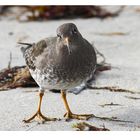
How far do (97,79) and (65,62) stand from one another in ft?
4.29

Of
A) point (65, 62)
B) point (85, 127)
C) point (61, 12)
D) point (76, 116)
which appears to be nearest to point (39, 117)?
point (76, 116)

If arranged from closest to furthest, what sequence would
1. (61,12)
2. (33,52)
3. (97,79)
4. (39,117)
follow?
(39,117)
(33,52)
(97,79)
(61,12)

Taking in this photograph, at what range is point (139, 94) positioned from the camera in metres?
6.82

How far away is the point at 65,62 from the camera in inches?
236

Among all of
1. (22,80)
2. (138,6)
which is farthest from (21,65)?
(138,6)

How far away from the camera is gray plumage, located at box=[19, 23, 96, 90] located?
19.6 feet

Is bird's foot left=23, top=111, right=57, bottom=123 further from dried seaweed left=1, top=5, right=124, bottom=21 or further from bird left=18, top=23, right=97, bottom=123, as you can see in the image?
dried seaweed left=1, top=5, right=124, bottom=21

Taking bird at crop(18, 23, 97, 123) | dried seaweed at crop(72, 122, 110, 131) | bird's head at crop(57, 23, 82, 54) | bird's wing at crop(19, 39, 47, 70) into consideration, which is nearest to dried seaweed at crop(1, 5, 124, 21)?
bird's wing at crop(19, 39, 47, 70)

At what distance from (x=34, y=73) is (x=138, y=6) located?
4.40 m

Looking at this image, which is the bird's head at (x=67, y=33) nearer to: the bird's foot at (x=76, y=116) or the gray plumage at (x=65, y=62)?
the gray plumage at (x=65, y=62)

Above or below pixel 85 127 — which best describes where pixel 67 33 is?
above

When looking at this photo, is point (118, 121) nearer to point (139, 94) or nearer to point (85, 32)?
point (139, 94)

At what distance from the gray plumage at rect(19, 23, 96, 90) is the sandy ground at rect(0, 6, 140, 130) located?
16.7 inches

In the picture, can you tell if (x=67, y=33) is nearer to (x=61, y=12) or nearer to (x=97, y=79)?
(x=97, y=79)
